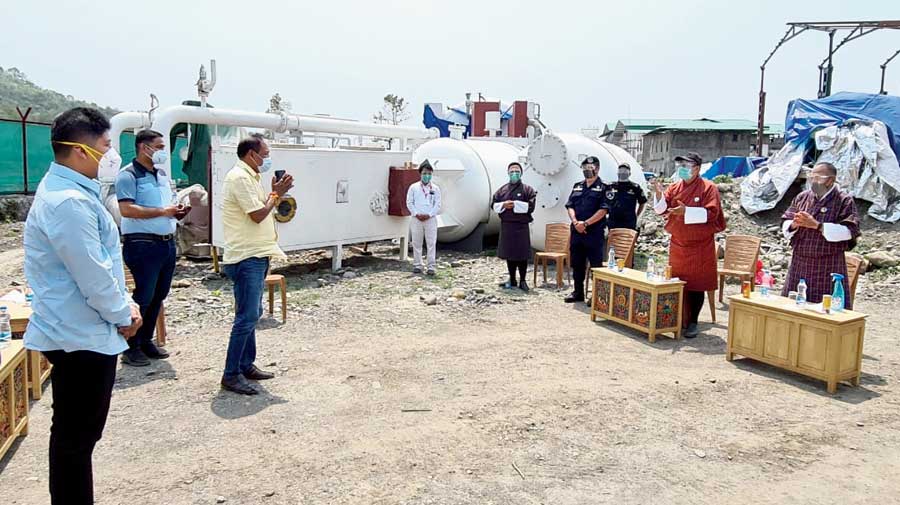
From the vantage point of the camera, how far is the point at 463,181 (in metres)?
12.4

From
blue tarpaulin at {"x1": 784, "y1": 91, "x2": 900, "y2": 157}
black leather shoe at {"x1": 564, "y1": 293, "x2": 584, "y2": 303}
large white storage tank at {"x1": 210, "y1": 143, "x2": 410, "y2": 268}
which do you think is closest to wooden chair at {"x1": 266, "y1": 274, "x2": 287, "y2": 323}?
large white storage tank at {"x1": 210, "y1": 143, "x2": 410, "y2": 268}

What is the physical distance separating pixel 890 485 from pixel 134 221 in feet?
17.8

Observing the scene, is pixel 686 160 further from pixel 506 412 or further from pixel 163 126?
pixel 163 126

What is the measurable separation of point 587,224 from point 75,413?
6.73 metres

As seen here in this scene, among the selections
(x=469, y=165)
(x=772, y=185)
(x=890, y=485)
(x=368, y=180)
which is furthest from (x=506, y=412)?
(x=772, y=185)

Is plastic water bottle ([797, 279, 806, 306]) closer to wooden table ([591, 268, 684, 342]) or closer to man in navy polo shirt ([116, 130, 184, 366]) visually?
wooden table ([591, 268, 684, 342])

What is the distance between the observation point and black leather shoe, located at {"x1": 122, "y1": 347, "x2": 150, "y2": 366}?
5773mm

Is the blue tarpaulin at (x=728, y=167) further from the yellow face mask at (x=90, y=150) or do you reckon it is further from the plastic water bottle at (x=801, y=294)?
the yellow face mask at (x=90, y=150)

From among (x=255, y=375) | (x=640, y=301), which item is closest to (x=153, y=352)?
(x=255, y=375)

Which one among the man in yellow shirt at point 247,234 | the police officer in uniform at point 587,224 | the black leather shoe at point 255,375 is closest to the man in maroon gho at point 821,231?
the police officer in uniform at point 587,224

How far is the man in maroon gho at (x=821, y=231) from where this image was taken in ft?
19.5

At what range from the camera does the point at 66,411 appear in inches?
113

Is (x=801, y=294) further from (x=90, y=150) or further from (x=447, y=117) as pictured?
(x=447, y=117)

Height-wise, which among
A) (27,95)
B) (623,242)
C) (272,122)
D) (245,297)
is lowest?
(245,297)
